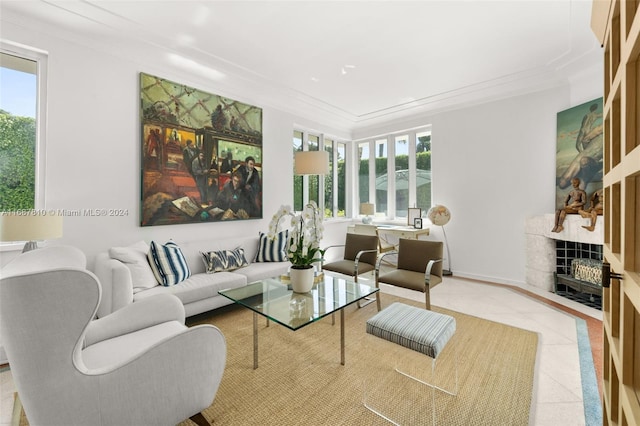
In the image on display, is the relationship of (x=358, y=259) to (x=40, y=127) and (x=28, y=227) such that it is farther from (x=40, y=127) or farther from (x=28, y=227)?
(x=40, y=127)

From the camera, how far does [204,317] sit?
316cm

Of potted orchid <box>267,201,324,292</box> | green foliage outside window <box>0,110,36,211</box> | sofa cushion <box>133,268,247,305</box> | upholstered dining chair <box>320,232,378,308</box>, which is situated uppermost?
green foliage outside window <box>0,110,36,211</box>

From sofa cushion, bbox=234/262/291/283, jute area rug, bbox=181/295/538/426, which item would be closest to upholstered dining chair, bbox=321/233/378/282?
sofa cushion, bbox=234/262/291/283

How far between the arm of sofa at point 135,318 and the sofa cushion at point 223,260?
56.4 inches

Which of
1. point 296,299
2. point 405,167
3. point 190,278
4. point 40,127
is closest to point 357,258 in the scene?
point 296,299

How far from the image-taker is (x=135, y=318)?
181 centimetres

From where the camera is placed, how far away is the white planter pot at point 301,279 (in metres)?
2.42

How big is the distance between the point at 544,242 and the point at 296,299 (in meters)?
3.69

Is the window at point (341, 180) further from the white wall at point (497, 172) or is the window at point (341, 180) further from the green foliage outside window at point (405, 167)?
the white wall at point (497, 172)

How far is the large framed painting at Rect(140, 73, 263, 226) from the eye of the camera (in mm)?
3328

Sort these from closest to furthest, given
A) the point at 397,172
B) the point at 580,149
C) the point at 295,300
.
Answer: the point at 295,300
the point at 580,149
the point at 397,172

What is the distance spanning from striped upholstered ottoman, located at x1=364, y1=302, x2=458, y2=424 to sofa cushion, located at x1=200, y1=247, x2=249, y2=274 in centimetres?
214

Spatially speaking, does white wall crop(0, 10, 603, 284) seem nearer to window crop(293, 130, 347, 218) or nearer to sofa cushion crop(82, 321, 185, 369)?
window crop(293, 130, 347, 218)

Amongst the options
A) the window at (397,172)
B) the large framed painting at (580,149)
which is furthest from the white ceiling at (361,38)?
the window at (397,172)
